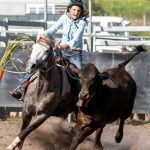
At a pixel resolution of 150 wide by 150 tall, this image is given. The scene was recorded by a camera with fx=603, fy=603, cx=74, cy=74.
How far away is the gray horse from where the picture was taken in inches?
301

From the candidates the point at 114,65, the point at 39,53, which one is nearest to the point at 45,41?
the point at 39,53

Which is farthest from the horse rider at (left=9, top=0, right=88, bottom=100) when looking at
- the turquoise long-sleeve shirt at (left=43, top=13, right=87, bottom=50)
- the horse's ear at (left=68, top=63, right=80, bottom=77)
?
the horse's ear at (left=68, top=63, right=80, bottom=77)

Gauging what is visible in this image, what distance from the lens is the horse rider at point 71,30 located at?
27.2 ft

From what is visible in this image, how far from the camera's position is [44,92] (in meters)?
8.06

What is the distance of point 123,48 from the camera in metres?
14.7

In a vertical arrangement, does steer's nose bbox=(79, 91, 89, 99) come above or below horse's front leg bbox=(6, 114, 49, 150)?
above

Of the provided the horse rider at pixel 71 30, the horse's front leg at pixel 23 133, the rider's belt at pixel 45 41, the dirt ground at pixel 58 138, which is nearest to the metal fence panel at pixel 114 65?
the dirt ground at pixel 58 138

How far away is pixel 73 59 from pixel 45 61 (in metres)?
1.17

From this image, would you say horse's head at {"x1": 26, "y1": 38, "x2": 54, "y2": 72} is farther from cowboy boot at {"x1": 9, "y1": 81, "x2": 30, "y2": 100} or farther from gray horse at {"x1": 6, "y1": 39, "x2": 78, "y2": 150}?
cowboy boot at {"x1": 9, "y1": 81, "x2": 30, "y2": 100}

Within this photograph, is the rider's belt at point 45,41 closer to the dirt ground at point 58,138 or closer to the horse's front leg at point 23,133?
the horse's front leg at point 23,133

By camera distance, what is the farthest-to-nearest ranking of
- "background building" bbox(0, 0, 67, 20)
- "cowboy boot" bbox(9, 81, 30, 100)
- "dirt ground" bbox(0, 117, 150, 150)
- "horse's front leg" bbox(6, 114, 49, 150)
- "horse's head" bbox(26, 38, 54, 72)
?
"background building" bbox(0, 0, 67, 20) < "dirt ground" bbox(0, 117, 150, 150) < "cowboy boot" bbox(9, 81, 30, 100) < "horse's front leg" bbox(6, 114, 49, 150) < "horse's head" bbox(26, 38, 54, 72)

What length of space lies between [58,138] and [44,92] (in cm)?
190

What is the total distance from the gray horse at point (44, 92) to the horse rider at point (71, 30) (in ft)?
0.90

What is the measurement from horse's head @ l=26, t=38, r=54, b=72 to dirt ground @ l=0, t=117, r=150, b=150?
2.12 meters
